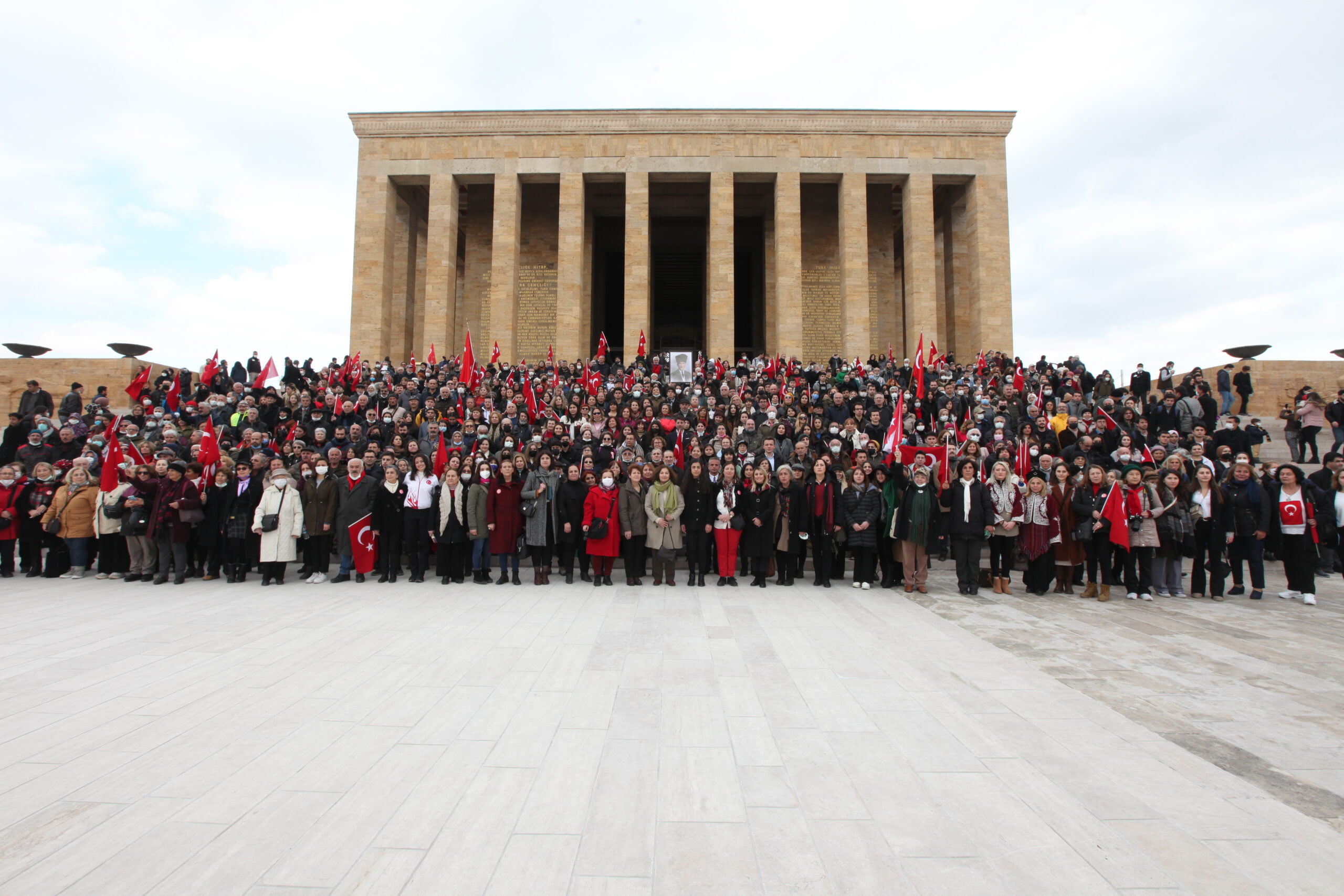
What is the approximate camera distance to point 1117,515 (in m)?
8.59

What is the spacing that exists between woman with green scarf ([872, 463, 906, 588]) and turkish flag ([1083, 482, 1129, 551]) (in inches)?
99.3

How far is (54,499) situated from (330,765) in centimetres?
944

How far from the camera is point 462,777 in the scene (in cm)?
343

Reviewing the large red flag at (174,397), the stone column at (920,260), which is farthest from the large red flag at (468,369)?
the stone column at (920,260)

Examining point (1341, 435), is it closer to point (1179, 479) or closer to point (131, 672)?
point (1179, 479)

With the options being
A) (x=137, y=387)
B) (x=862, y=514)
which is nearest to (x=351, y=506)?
(x=862, y=514)

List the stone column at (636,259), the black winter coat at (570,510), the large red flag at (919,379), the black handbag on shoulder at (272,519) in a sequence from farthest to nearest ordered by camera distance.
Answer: the stone column at (636,259) → the large red flag at (919,379) → the black winter coat at (570,510) → the black handbag on shoulder at (272,519)

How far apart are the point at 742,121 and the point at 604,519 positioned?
24.5 metres

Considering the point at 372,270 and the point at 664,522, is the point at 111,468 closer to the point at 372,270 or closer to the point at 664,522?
the point at 664,522

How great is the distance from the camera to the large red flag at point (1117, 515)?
27.9ft

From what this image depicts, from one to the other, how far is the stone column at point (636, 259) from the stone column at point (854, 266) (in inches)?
325

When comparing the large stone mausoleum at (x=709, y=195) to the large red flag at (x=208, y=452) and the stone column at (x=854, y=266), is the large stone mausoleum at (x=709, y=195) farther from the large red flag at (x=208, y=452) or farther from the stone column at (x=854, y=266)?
the large red flag at (x=208, y=452)

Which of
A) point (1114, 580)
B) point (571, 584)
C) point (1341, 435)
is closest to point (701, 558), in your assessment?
point (571, 584)

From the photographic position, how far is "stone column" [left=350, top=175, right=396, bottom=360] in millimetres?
27641
